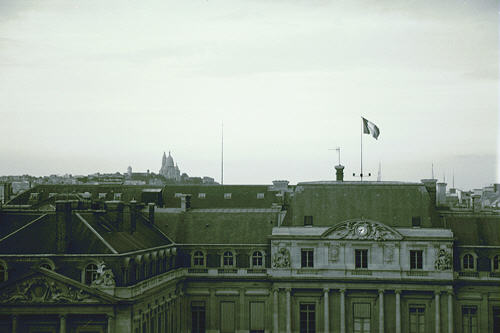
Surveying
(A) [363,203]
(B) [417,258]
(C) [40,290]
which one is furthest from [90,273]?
(B) [417,258]

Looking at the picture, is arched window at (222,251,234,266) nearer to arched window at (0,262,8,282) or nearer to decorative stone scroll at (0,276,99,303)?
decorative stone scroll at (0,276,99,303)

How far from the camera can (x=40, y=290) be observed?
48.8 metres

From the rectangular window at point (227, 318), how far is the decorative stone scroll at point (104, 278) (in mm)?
17463

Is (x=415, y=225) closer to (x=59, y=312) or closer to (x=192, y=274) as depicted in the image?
(x=192, y=274)

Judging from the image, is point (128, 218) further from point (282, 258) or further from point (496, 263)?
Answer: point (496, 263)

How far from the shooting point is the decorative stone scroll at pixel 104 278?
4956 cm

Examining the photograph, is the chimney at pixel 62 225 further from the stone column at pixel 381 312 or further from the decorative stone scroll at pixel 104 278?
the stone column at pixel 381 312

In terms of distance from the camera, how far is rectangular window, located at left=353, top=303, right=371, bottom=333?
6309 centimetres

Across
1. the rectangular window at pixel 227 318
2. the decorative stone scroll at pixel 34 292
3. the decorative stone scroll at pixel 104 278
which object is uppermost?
the decorative stone scroll at pixel 104 278

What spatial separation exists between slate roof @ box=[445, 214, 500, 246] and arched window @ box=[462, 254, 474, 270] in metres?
1.23

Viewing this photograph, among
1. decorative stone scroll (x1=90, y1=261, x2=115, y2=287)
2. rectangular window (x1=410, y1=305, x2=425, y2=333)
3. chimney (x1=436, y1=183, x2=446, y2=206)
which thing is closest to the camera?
decorative stone scroll (x1=90, y1=261, x2=115, y2=287)

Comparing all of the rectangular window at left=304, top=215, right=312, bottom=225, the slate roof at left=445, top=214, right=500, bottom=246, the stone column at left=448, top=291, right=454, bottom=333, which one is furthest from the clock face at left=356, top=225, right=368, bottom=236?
the stone column at left=448, top=291, right=454, bottom=333

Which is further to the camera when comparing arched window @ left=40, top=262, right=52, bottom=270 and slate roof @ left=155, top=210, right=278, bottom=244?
slate roof @ left=155, top=210, right=278, bottom=244

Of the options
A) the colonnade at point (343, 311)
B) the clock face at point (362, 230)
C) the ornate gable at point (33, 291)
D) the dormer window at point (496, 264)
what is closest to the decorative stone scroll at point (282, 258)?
the colonnade at point (343, 311)
